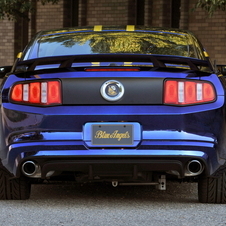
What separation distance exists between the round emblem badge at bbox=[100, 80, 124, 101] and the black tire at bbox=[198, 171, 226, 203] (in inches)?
40.5

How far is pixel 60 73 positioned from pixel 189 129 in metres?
1.04

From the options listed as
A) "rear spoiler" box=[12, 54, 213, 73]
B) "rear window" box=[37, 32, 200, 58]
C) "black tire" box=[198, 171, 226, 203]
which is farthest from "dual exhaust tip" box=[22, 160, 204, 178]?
"rear window" box=[37, 32, 200, 58]

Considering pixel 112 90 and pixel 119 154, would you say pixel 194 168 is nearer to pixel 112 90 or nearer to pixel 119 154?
pixel 119 154

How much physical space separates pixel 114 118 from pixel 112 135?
13 cm

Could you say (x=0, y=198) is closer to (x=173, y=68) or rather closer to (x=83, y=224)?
(x=83, y=224)

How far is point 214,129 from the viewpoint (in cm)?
567

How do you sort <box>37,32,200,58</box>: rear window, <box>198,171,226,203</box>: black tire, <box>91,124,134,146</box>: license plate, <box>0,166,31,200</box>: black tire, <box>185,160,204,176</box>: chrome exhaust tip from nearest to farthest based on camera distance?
<box>91,124,134,146</box>: license plate → <box>185,160,204,176</box>: chrome exhaust tip → <box>198,171,226,203</box>: black tire → <box>0,166,31,200</box>: black tire → <box>37,32,200,58</box>: rear window

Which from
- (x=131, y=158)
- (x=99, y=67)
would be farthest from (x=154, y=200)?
(x=99, y=67)

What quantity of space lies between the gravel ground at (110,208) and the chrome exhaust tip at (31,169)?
28 cm

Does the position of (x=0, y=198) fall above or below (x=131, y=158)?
below

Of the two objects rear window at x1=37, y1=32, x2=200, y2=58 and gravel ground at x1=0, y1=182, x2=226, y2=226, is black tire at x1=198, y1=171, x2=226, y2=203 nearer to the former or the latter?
gravel ground at x1=0, y1=182, x2=226, y2=226

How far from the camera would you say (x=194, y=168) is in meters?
5.77

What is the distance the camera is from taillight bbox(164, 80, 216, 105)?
559cm

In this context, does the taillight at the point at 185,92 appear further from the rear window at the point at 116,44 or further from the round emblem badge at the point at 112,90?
the rear window at the point at 116,44
